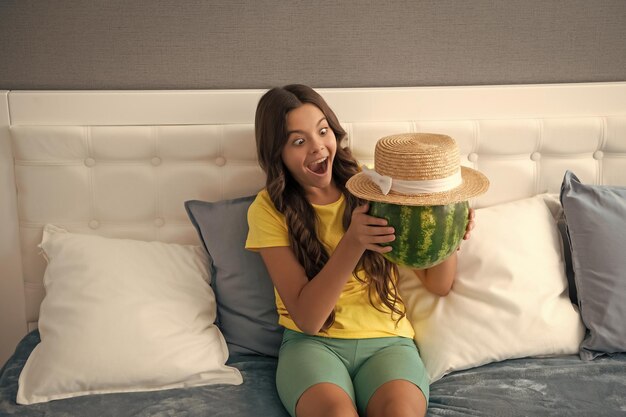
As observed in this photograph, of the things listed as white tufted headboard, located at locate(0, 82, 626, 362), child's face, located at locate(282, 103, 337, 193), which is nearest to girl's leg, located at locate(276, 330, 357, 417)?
child's face, located at locate(282, 103, 337, 193)

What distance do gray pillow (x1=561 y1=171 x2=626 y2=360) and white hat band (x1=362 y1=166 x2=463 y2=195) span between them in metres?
0.69

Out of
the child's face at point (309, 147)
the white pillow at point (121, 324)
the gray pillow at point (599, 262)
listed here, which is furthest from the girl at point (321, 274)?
the gray pillow at point (599, 262)

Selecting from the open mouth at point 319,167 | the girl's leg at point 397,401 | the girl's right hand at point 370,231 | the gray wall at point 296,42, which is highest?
the gray wall at point 296,42

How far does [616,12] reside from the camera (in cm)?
245

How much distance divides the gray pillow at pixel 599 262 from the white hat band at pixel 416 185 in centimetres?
69

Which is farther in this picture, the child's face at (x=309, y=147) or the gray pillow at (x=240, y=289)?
the gray pillow at (x=240, y=289)

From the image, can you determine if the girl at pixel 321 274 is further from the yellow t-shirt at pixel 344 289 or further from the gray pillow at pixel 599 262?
the gray pillow at pixel 599 262

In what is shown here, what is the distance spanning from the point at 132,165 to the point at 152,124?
15cm

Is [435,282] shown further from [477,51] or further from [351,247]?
[477,51]

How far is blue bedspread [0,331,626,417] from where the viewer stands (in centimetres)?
190

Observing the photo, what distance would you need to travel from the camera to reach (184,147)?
2.32 meters

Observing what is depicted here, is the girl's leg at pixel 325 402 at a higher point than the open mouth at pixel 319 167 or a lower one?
lower

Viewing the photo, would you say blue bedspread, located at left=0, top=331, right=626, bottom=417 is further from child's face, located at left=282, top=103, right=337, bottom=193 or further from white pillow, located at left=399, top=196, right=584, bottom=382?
child's face, located at left=282, top=103, right=337, bottom=193

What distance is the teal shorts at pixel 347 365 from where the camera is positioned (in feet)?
6.17
